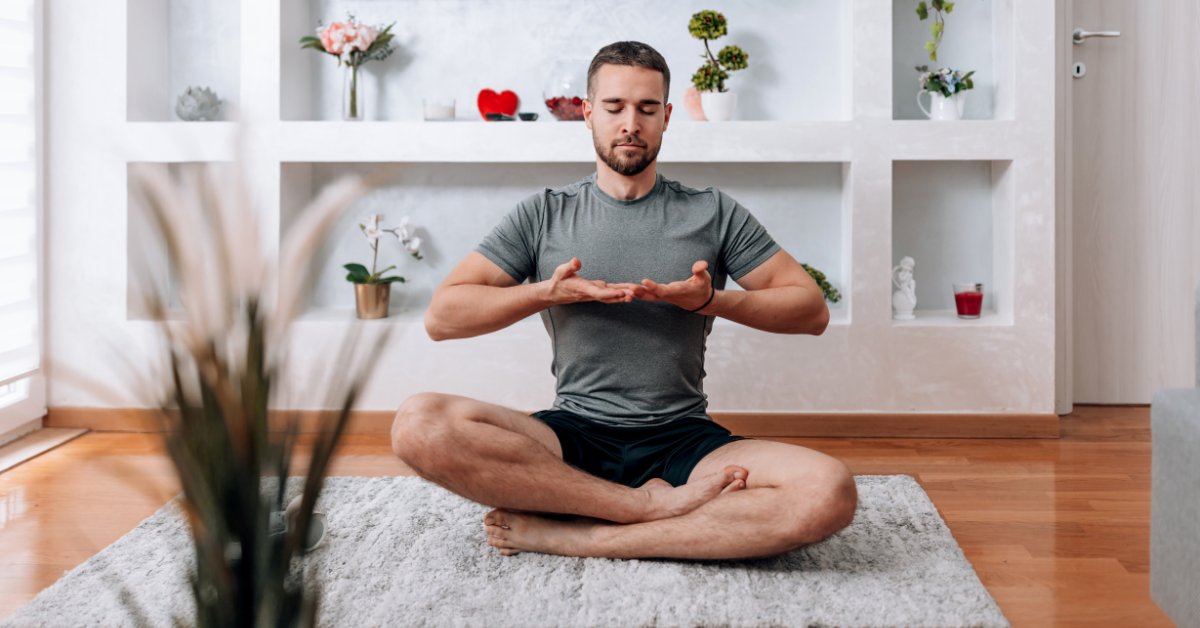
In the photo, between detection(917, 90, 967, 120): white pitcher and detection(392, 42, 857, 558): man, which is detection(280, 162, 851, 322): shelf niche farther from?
detection(392, 42, 857, 558): man

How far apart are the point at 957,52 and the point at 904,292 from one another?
88 cm

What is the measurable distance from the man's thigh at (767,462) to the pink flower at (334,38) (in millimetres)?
2082

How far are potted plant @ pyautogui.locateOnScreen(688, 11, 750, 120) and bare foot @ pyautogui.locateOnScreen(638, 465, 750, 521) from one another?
1.71 meters

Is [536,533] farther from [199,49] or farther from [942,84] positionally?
[199,49]

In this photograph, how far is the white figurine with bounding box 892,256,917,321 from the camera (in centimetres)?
337

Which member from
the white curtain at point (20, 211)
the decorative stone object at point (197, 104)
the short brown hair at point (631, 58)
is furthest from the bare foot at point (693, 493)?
the decorative stone object at point (197, 104)

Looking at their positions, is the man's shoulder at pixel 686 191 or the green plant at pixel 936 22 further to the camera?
the green plant at pixel 936 22

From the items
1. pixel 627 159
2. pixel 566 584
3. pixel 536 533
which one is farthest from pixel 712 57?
pixel 566 584

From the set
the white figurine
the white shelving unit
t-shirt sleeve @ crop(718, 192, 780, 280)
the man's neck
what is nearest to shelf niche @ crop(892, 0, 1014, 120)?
the white shelving unit

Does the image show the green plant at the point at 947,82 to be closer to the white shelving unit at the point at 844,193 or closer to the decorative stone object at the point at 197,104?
the white shelving unit at the point at 844,193

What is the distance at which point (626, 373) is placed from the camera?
7.04 ft

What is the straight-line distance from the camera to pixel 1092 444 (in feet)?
10.2

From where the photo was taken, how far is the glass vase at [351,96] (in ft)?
11.3

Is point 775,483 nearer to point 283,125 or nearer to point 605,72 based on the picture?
point 605,72
